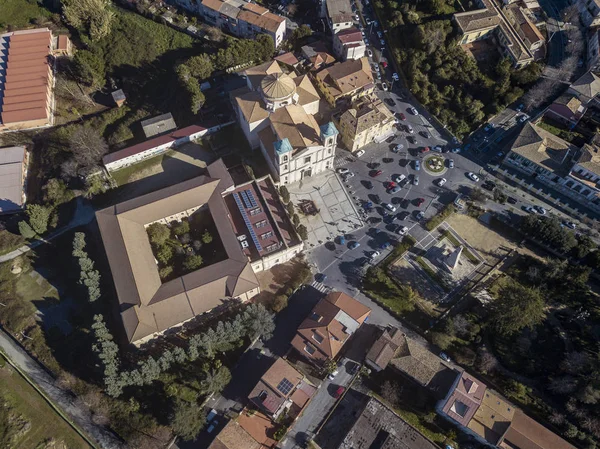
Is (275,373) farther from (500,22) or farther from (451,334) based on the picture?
(500,22)

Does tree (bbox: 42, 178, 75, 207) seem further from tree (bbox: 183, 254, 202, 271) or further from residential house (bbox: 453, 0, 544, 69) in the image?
residential house (bbox: 453, 0, 544, 69)

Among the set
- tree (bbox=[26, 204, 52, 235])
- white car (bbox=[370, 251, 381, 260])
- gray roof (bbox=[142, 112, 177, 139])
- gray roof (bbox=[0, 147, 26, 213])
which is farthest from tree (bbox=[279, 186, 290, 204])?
gray roof (bbox=[0, 147, 26, 213])

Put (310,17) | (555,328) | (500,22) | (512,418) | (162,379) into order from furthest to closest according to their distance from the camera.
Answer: (310,17) < (500,22) < (555,328) < (162,379) < (512,418)

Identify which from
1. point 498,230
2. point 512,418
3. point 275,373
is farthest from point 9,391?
point 498,230

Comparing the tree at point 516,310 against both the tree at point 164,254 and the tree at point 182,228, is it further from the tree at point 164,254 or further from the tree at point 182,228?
the tree at point 164,254

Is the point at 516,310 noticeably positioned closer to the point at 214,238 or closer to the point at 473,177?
the point at 473,177

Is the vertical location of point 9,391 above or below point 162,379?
above

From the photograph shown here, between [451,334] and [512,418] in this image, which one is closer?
[512,418]

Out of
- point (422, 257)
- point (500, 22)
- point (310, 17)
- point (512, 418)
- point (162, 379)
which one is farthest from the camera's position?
point (310, 17)
